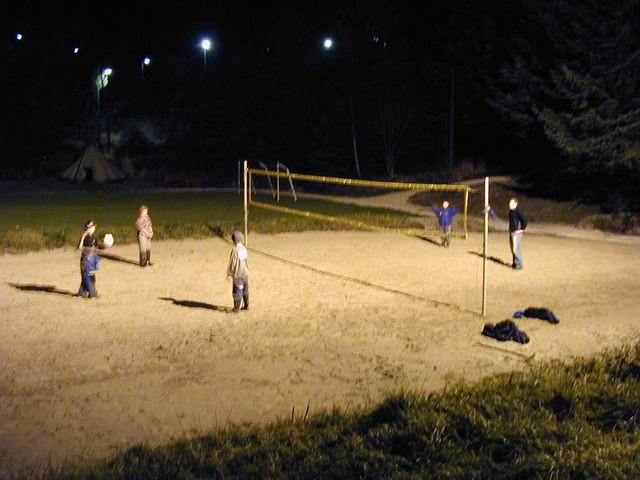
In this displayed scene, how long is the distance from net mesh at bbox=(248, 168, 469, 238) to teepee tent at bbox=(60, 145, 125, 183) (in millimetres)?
9716

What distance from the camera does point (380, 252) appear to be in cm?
2086

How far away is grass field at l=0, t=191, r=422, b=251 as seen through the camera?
22.6 m

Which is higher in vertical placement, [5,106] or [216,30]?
[216,30]

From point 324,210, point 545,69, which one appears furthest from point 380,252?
point 545,69

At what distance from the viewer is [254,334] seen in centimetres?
1196

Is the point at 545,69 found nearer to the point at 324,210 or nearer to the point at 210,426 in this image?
the point at 324,210

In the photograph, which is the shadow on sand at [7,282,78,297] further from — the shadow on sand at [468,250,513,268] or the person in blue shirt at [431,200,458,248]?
the person in blue shirt at [431,200,458,248]

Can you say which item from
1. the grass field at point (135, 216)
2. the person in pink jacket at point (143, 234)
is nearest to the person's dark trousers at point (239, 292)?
the person in pink jacket at point (143, 234)

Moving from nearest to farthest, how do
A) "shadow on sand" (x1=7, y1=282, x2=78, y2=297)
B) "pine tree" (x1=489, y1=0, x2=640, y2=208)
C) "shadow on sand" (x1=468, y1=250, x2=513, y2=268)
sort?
1. "shadow on sand" (x1=7, y1=282, x2=78, y2=297)
2. "shadow on sand" (x1=468, y1=250, x2=513, y2=268)
3. "pine tree" (x1=489, y1=0, x2=640, y2=208)

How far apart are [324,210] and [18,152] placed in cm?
3951

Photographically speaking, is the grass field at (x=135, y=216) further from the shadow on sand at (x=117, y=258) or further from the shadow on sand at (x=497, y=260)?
the shadow on sand at (x=497, y=260)

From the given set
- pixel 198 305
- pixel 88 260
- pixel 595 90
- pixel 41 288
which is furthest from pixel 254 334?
pixel 595 90

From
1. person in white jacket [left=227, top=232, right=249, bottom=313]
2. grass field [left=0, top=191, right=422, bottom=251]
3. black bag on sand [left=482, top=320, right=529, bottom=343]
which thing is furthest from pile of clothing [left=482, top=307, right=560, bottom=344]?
grass field [left=0, top=191, right=422, bottom=251]

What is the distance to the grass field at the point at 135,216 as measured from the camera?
22569 millimetres
